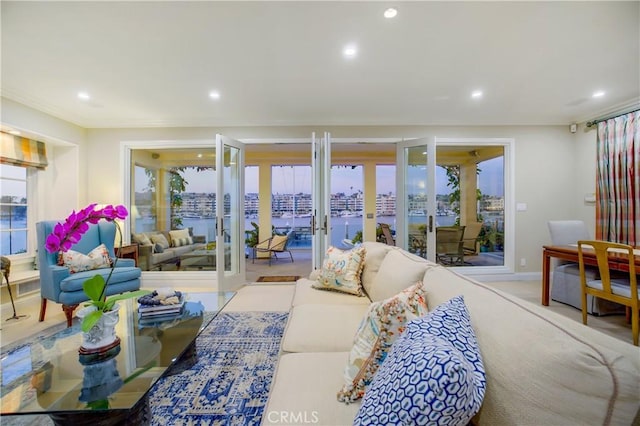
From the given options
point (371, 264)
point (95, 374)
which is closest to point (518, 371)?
point (371, 264)

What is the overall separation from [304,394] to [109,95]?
398 centimetres

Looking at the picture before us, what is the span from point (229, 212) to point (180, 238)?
1.91 m

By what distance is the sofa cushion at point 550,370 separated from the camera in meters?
0.56

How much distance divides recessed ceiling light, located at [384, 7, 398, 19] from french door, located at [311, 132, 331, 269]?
75.9 inches

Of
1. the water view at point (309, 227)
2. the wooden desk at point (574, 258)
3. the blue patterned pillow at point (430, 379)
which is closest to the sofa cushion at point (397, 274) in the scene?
the blue patterned pillow at point (430, 379)

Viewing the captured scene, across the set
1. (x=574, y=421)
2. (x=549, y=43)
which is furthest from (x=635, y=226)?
(x=574, y=421)

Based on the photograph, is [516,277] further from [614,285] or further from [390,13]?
[390,13]

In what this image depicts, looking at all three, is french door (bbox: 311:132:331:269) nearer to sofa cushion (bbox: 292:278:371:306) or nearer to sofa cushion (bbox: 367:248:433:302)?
sofa cushion (bbox: 292:278:371:306)

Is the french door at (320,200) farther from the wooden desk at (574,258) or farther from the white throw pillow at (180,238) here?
the white throw pillow at (180,238)

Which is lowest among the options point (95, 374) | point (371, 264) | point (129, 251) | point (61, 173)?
point (95, 374)

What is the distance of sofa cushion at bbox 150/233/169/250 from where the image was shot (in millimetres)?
4825

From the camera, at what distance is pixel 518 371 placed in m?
0.69

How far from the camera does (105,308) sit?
1.49m

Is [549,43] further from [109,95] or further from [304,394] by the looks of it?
[109,95]
